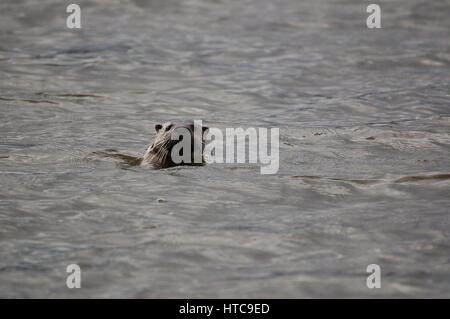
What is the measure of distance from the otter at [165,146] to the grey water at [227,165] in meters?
0.12

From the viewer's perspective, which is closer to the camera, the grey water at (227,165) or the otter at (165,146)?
the grey water at (227,165)

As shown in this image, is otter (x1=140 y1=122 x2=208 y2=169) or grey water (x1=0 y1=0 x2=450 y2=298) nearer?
grey water (x1=0 y1=0 x2=450 y2=298)

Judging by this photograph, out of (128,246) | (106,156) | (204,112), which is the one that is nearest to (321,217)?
(128,246)

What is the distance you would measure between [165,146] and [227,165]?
0.91 metres

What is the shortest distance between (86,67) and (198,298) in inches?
347

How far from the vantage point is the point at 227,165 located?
8.80 metres

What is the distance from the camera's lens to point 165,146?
8.13 m

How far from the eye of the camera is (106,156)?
A: 29.9ft

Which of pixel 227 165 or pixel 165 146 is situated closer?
pixel 165 146

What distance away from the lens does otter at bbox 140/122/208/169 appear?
8.09 metres

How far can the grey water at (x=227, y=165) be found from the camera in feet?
20.0

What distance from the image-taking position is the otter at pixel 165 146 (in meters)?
8.09

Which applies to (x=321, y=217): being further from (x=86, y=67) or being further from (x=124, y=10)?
(x=124, y=10)

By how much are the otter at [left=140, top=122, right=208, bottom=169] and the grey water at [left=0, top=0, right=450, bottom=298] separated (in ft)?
0.39
